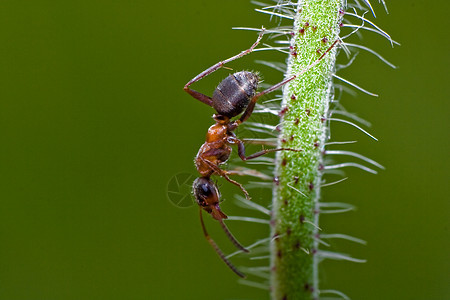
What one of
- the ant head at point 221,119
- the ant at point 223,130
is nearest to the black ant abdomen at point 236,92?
the ant at point 223,130

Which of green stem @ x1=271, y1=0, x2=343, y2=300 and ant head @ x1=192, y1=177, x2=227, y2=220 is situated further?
ant head @ x1=192, y1=177, x2=227, y2=220

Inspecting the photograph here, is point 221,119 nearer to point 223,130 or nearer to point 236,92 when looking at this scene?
point 223,130

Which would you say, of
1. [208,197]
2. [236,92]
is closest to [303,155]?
[236,92]

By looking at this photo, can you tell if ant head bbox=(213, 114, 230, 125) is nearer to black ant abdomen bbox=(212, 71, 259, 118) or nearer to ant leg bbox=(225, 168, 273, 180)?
black ant abdomen bbox=(212, 71, 259, 118)

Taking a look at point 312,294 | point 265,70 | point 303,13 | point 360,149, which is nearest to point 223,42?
point 265,70

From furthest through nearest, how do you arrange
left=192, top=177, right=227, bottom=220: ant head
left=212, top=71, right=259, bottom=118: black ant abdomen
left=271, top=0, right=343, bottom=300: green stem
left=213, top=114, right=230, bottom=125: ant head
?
left=213, top=114, right=230, bottom=125: ant head, left=192, top=177, right=227, bottom=220: ant head, left=212, top=71, right=259, bottom=118: black ant abdomen, left=271, top=0, right=343, bottom=300: green stem

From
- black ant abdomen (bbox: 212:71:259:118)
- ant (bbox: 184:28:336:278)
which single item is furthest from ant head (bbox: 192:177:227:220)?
black ant abdomen (bbox: 212:71:259:118)
